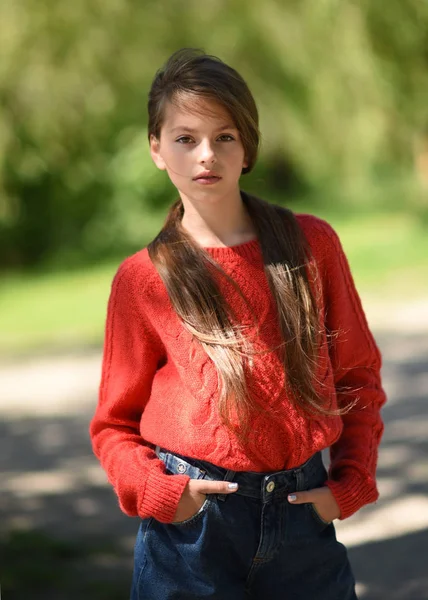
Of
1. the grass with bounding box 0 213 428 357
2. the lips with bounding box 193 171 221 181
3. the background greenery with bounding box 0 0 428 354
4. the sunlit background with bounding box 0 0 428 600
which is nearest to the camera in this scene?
the lips with bounding box 193 171 221 181

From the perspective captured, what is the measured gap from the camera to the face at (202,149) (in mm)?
1860

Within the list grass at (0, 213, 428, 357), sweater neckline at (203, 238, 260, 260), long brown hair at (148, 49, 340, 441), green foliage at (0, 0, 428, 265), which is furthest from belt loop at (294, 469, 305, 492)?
green foliage at (0, 0, 428, 265)

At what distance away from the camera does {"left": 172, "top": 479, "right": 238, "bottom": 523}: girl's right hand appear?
1.78 meters

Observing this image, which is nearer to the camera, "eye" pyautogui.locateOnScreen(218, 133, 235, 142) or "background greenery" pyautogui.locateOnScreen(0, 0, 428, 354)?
"eye" pyautogui.locateOnScreen(218, 133, 235, 142)

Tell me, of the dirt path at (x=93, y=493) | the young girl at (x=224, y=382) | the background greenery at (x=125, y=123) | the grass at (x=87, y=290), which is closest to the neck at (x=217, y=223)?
the young girl at (x=224, y=382)

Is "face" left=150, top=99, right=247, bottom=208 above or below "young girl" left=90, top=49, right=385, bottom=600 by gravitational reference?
above

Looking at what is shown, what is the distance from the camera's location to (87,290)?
11.2 meters

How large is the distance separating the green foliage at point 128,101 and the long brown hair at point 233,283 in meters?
7.23

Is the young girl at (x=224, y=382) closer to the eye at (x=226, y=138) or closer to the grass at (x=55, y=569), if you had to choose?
the eye at (x=226, y=138)

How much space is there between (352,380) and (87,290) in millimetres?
9343

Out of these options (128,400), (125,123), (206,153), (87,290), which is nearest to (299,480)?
(128,400)

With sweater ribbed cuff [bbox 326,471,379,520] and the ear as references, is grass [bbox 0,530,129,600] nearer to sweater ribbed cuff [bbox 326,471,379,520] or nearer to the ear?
sweater ribbed cuff [bbox 326,471,379,520]

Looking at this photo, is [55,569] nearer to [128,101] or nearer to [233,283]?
[233,283]

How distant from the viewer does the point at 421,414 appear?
566 cm
